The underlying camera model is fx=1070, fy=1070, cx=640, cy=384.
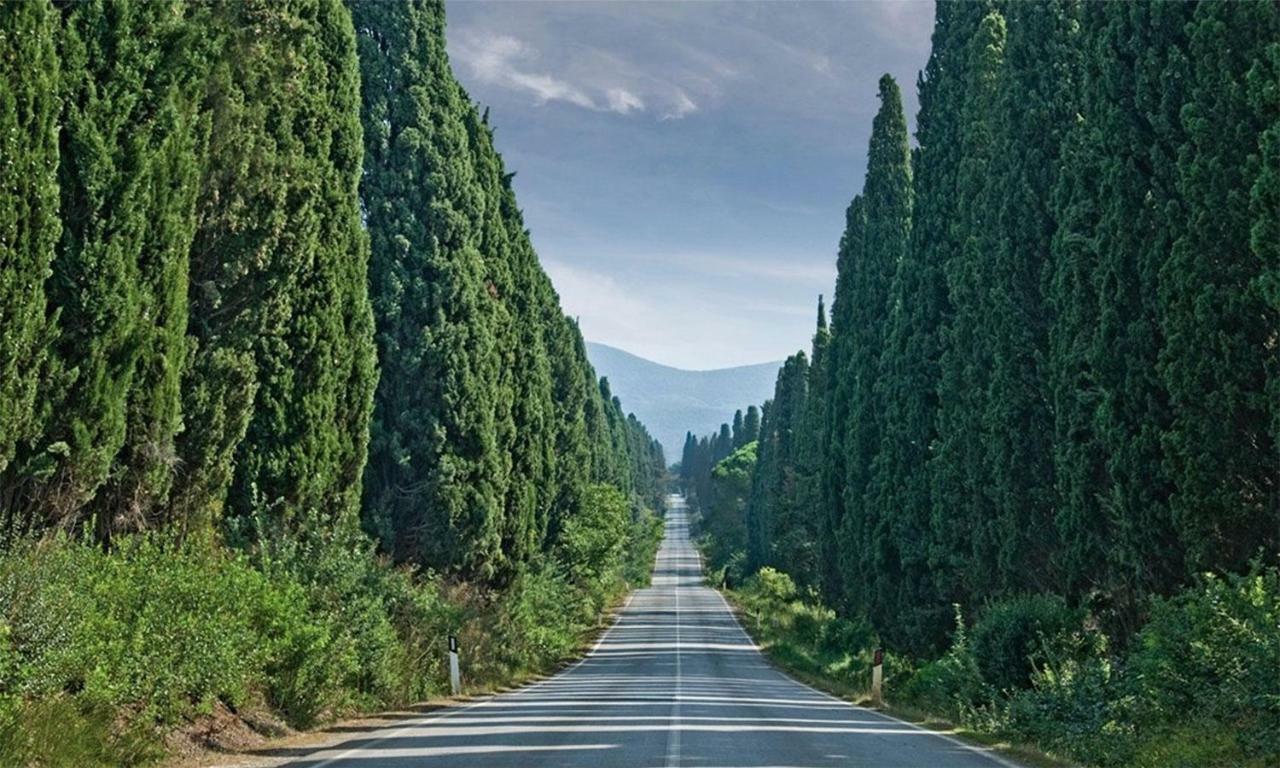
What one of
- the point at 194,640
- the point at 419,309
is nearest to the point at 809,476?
the point at 419,309

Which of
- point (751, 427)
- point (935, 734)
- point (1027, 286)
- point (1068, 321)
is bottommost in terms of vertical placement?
point (935, 734)

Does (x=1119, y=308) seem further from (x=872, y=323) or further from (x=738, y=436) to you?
(x=738, y=436)

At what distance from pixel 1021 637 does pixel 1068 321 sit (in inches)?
204

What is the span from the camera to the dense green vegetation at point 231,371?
905 cm

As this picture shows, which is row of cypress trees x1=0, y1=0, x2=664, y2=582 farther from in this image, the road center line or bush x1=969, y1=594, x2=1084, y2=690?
bush x1=969, y1=594, x2=1084, y2=690

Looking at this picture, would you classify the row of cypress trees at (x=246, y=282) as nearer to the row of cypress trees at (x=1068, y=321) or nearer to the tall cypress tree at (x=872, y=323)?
the row of cypress trees at (x=1068, y=321)

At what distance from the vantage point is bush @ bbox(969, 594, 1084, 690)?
16422mm

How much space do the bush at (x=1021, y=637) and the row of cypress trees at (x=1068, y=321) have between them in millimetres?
797

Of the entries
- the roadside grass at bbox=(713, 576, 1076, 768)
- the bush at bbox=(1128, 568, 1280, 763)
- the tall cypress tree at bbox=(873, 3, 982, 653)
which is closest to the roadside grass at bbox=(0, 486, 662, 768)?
the roadside grass at bbox=(713, 576, 1076, 768)

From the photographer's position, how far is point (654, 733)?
13297 millimetres

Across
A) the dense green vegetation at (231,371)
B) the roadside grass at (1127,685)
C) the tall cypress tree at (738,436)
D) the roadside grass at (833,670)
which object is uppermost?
the tall cypress tree at (738,436)

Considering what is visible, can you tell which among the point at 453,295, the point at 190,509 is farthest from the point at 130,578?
the point at 453,295

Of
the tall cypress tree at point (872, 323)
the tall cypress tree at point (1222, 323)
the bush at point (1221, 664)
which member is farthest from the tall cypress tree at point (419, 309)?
the bush at point (1221, 664)

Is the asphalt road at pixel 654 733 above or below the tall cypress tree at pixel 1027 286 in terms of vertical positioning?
below
